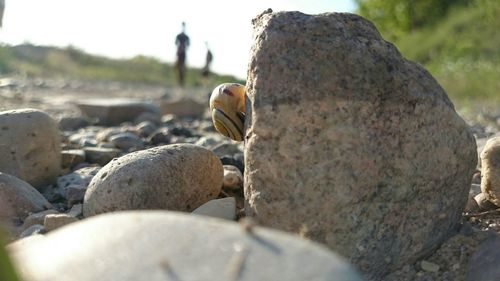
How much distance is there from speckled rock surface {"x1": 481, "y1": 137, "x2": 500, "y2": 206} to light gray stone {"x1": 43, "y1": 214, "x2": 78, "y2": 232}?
7.20 ft

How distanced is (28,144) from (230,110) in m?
1.62

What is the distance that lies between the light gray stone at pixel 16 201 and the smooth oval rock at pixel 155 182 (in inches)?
22.2

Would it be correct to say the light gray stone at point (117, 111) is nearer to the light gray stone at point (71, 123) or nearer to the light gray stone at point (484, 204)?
the light gray stone at point (71, 123)

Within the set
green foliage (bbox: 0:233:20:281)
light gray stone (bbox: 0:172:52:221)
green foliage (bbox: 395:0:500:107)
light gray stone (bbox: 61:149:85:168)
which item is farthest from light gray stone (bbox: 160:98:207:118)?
green foliage (bbox: 0:233:20:281)

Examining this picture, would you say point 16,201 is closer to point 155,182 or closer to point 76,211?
point 76,211

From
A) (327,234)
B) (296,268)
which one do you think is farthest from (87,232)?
(327,234)

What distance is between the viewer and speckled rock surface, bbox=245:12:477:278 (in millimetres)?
3359

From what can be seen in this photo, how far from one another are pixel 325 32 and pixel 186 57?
17297mm

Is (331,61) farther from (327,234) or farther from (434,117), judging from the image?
(327,234)

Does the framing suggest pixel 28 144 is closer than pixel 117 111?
Yes

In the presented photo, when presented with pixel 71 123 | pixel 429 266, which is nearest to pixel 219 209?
pixel 429 266

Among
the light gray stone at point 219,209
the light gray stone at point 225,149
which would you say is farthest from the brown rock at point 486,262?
the light gray stone at point 225,149

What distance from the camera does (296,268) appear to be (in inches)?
78.9

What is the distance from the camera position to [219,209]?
384cm
